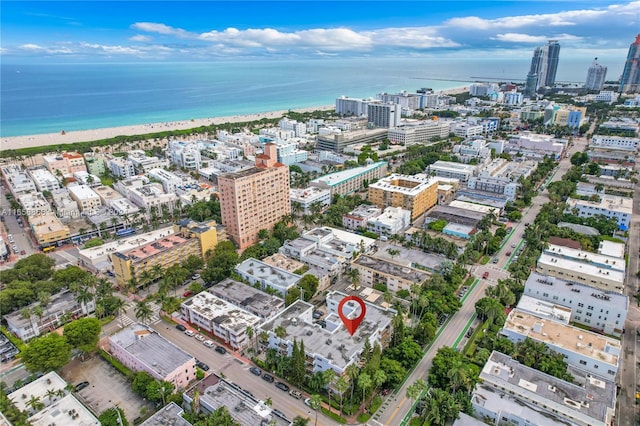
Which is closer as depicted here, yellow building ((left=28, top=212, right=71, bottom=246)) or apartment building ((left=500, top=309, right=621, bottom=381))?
apartment building ((left=500, top=309, right=621, bottom=381))

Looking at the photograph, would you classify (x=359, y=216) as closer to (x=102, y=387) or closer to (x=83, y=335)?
(x=83, y=335)

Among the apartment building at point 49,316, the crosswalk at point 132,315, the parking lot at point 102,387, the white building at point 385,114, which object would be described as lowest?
the parking lot at point 102,387

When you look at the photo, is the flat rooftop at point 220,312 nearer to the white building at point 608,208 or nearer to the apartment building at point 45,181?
the apartment building at point 45,181

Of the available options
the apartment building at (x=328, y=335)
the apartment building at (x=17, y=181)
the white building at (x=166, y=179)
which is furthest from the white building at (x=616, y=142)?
the apartment building at (x=17, y=181)

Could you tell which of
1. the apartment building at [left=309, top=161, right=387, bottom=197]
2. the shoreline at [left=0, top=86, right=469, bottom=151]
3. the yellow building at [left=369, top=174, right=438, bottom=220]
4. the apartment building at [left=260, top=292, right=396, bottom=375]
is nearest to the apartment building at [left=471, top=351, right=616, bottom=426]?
the apartment building at [left=260, top=292, right=396, bottom=375]

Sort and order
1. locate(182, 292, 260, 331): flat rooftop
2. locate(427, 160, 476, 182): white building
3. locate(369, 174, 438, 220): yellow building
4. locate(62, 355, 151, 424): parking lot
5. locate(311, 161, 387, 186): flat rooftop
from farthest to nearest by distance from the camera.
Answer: locate(427, 160, 476, 182): white building < locate(311, 161, 387, 186): flat rooftop < locate(369, 174, 438, 220): yellow building < locate(182, 292, 260, 331): flat rooftop < locate(62, 355, 151, 424): parking lot

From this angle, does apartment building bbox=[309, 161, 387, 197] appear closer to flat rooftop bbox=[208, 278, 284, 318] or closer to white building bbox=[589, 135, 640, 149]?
flat rooftop bbox=[208, 278, 284, 318]

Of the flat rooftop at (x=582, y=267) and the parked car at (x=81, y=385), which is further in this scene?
the flat rooftop at (x=582, y=267)
